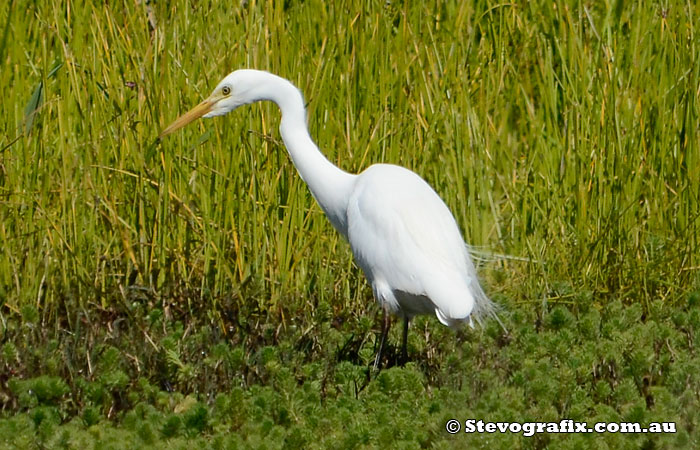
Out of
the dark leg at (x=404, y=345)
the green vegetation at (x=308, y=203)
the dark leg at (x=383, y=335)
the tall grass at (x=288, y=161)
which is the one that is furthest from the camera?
the tall grass at (x=288, y=161)

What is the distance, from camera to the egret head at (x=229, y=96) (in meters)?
3.97

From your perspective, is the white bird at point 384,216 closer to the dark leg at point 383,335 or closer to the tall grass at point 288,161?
the dark leg at point 383,335

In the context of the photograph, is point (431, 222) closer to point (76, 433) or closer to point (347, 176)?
point (347, 176)

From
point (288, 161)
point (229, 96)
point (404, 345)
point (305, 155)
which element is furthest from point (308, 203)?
point (404, 345)

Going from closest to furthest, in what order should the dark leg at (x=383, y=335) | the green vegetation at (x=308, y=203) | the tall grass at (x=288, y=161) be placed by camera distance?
the green vegetation at (x=308, y=203) < the dark leg at (x=383, y=335) < the tall grass at (x=288, y=161)

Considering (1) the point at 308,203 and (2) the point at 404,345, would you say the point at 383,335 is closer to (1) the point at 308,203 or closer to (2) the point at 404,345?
(2) the point at 404,345

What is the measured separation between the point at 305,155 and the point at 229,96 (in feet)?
1.10

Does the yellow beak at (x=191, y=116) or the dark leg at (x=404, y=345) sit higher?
the yellow beak at (x=191, y=116)

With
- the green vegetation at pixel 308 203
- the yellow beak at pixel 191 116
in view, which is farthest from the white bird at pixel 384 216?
the green vegetation at pixel 308 203

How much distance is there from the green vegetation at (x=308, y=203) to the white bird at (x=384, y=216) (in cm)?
20

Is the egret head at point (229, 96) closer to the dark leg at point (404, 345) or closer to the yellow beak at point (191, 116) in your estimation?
the yellow beak at point (191, 116)

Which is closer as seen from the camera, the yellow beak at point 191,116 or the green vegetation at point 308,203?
the green vegetation at point 308,203

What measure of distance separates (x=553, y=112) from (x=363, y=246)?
118 cm

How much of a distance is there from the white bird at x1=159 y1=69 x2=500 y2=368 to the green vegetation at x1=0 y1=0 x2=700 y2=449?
0.20 meters
